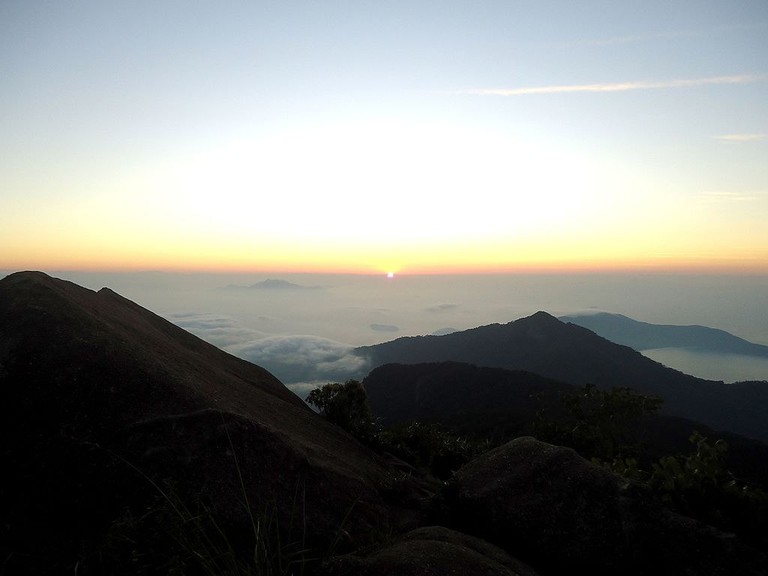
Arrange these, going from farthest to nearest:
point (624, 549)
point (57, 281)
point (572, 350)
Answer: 1. point (572, 350)
2. point (57, 281)
3. point (624, 549)

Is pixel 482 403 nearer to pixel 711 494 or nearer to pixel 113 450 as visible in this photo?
pixel 711 494

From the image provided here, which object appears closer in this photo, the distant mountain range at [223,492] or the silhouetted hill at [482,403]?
the distant mountain range at [223,492]

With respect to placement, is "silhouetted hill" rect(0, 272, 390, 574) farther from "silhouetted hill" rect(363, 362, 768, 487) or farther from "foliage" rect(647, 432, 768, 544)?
"silhouetted hill" rect(363, 362, 768, 487)

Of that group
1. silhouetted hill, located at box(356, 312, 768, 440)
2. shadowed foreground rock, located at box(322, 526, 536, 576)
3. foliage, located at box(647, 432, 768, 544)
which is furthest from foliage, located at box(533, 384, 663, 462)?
silhouetted hill, located at box(356, 312, 768, 440)

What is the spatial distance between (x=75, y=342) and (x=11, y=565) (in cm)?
464

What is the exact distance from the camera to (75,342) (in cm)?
988

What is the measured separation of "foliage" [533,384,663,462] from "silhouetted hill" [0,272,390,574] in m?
11.7

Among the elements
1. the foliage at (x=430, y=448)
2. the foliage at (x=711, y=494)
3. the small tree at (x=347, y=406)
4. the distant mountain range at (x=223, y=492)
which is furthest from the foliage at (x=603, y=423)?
the foliage at (x=711, y=494)

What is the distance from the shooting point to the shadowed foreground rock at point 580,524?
679cm

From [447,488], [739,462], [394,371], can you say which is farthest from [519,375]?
[447,488]

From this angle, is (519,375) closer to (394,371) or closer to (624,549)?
(394,371)

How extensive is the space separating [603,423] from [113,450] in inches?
813

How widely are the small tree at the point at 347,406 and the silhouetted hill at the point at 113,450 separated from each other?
5.71 metres

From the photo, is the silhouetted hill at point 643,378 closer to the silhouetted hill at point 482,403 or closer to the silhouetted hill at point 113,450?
the silhouetted hill at point 482,403
